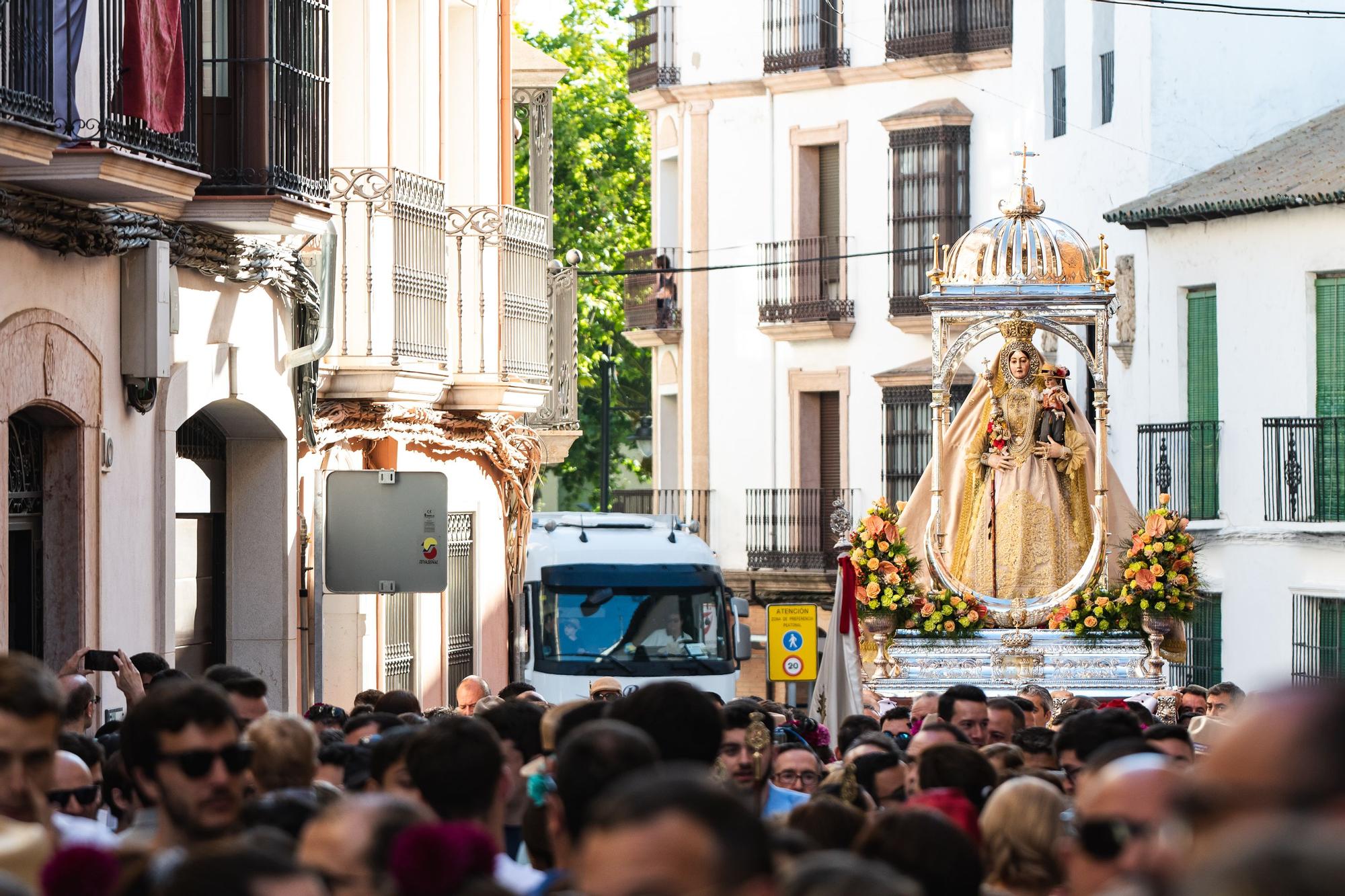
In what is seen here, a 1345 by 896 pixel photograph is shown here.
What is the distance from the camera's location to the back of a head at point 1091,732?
24.7 ft

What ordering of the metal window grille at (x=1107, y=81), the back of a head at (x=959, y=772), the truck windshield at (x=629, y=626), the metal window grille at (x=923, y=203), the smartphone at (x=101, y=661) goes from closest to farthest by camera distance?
the back of a head at (x=959, y=772), the smartphone at (x=101, y=661), the truck windshield at (x=629, y=626), the metal window grille at (x=1107, y=81), the metal window grille at (x=923, y=203)

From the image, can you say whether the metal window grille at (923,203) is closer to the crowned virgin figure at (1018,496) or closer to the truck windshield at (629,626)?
the truck windshield at (629,626)

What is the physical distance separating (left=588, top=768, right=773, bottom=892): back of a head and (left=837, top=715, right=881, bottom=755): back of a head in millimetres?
6293

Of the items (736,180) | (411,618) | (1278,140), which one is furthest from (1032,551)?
(736,180)

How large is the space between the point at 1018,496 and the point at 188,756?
13.1m

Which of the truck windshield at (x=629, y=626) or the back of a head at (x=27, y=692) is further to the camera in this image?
the truck windshield at (x=629, y=626)

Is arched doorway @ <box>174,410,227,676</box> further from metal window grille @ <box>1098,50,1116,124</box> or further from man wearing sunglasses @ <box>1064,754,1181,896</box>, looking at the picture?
metal window grille @ <box>1098,50,1116,124</box>

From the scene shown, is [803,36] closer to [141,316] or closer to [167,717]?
[141,316]

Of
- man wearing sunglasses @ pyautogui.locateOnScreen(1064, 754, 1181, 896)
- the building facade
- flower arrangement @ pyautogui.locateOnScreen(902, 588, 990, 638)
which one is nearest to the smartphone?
the building facade

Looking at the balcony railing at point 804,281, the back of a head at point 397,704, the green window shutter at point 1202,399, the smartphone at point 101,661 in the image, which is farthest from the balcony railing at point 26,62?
the balcony railing at point 804,281

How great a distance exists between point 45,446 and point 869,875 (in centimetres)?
1033

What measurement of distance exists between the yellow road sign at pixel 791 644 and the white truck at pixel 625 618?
37.3 inches

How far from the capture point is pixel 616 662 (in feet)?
63.8

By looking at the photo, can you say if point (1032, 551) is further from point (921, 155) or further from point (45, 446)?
point (921, 155)
